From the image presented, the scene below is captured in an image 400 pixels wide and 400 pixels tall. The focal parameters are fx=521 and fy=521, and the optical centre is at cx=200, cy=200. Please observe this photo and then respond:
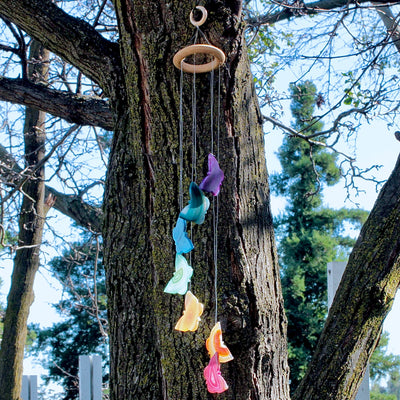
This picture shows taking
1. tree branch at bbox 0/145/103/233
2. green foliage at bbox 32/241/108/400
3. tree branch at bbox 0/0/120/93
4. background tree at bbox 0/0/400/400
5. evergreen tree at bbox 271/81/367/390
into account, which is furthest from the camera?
green foliage at bbox 32/241/108/400

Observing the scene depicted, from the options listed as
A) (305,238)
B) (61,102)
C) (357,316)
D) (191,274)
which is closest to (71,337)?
(305,238)

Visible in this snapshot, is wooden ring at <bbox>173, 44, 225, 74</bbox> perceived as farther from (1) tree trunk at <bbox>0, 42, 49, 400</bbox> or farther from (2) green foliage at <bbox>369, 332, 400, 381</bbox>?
(2) green foliage at <bbox>369, 332, 400, 381</bbox>

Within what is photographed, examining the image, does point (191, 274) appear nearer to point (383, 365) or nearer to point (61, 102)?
point (61, 102)

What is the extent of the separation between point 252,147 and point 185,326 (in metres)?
0.68

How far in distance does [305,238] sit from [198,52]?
26.3 feet

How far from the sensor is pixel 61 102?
289 centimetres

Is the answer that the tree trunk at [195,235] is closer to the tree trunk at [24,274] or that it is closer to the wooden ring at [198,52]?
the wooden ring at [198,52]

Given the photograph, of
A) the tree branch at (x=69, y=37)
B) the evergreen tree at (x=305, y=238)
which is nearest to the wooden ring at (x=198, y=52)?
the tree branch at (x=69, y=37)

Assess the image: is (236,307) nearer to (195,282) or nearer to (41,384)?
(195,282)

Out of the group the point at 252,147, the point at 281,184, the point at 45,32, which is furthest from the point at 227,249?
the point at 281,184

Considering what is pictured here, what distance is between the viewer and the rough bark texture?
1987 mm

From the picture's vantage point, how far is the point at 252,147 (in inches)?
71.8

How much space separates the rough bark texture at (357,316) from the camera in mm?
1987

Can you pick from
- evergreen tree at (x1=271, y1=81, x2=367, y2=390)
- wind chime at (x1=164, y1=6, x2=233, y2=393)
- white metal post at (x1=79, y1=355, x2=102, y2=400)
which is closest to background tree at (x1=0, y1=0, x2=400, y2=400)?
wind chime at (x1=164, y1=6, x2=233, y2=393)
